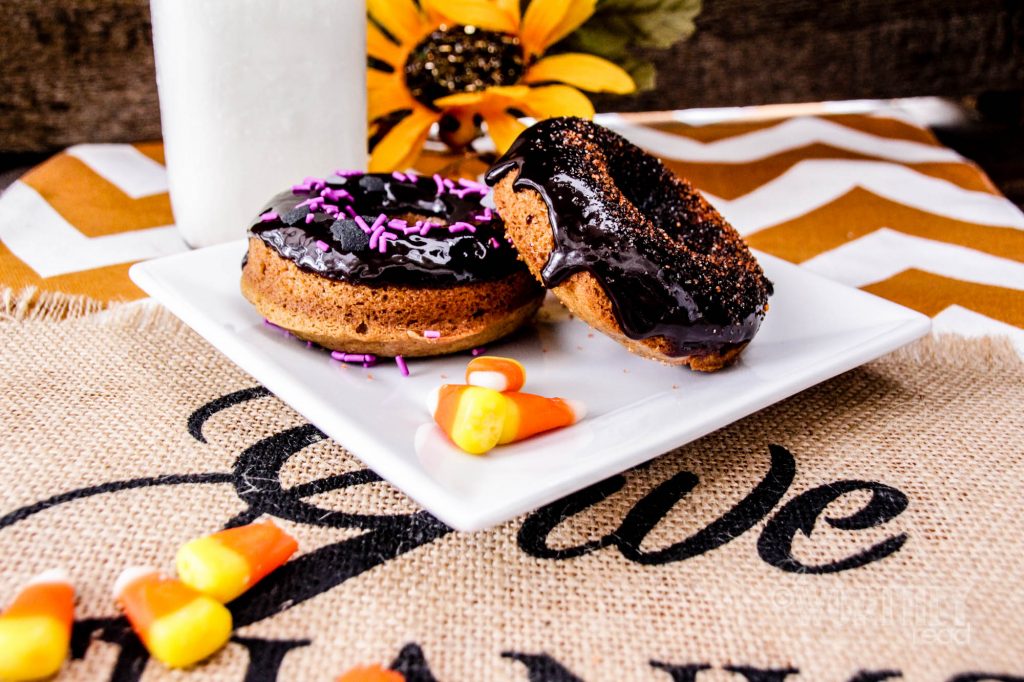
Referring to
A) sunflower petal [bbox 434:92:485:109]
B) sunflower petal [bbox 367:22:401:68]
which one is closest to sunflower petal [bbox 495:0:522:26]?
sunflower petal [bbox 434:92:485:109]

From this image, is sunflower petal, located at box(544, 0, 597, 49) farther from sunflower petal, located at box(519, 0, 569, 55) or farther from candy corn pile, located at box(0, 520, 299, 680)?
candy corn pile, located at box(0, 520, 299, 680)

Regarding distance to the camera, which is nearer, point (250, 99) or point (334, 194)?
point (334, 194)

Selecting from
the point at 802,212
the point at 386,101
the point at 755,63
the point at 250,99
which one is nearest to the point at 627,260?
the point at 250,99

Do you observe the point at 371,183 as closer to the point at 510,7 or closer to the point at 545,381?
the point at 545,381

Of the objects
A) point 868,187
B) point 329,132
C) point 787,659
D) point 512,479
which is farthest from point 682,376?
point 868,187

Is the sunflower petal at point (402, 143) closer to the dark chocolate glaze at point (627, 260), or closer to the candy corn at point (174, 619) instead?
the dark chocolate glaze at point (627, 260)

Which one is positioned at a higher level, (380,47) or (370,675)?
(380,47)
